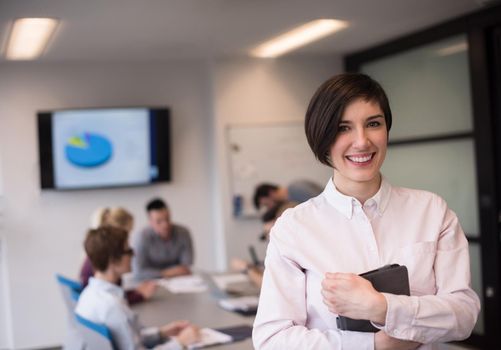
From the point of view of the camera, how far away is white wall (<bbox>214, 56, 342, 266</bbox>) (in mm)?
6633

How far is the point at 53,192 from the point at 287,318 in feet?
17.5

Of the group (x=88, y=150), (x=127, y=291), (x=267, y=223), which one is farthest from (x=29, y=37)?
(x=267, y=223)

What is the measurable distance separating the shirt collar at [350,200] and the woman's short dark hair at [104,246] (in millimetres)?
2186

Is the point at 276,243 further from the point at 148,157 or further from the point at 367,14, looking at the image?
the point at 148,157

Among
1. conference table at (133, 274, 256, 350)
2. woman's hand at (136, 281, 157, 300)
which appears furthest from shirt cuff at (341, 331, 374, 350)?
woman's hand at (136, 281, 157, 300)

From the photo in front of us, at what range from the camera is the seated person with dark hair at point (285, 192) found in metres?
6.11

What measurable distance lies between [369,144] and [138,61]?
5.43 metres

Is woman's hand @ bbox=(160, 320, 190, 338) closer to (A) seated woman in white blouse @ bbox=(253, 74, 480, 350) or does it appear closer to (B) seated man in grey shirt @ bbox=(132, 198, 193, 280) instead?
(A) seated woman in white blouse @ bbox=(253, 74, 480, 350)

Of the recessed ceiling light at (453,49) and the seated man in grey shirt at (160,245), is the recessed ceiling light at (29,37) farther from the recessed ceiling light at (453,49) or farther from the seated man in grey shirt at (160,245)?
the recessed ceiling light at (453,49)

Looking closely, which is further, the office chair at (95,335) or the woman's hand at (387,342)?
the office chair at (95,335)

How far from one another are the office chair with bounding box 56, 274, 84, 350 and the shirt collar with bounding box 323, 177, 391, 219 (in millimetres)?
2055

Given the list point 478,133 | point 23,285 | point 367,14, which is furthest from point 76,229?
point 478,133

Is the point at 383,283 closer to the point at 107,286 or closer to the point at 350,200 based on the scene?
the point at 350,200

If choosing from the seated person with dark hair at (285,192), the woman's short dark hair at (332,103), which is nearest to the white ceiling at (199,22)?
the seated person with dark hair at (285,192)
